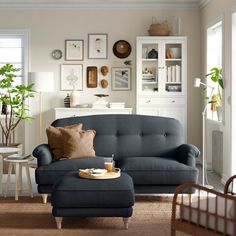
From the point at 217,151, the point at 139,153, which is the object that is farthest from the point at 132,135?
the point at 217,151

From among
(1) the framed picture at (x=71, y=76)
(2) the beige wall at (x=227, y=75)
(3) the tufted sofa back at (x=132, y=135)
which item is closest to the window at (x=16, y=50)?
(1) the framed picture at (x=71, y=76)

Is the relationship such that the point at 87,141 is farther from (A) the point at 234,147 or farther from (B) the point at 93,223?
(A) the point at 234,147

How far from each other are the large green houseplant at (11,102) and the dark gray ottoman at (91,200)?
331 cm

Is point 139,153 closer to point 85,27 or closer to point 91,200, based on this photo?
point 91,200

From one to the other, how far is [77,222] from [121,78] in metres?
4.44

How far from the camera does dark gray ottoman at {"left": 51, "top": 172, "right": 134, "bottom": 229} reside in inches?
187

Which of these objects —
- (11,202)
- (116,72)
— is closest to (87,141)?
(11,202)

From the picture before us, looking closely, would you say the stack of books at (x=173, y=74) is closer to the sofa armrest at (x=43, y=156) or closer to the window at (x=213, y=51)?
the window at (x=213, y=51)

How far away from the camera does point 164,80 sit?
8.77 metres

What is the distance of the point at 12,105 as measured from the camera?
345 inches

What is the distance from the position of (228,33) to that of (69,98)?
121 inches

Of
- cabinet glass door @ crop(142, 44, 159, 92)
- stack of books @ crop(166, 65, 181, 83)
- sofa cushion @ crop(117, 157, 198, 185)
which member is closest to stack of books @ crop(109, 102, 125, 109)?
cabinet glass door @ crop(142, 44, 159, 92)

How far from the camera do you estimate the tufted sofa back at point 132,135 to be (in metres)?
6.43

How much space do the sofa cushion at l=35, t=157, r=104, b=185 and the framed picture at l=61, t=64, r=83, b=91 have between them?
3410 millimetres
